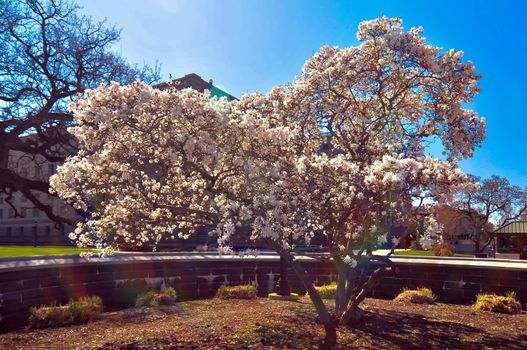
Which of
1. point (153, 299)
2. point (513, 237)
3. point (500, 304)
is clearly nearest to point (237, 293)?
point (153, 299)

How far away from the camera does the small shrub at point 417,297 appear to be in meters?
13.1

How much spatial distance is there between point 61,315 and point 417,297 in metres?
9.12

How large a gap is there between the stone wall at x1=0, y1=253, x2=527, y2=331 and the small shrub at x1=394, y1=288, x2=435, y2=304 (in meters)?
0.59

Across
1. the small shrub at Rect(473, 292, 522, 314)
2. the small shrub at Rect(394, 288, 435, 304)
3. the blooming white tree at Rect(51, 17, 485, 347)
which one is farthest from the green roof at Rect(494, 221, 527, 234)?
the blooming white tree at Rect(51, 17, 485, 347)

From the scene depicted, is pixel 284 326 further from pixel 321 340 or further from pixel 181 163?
pixel 181 163

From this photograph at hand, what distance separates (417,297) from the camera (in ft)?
42.9

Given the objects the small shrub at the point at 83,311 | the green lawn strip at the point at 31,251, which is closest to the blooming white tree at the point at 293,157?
the small shrub at the point at 83,311

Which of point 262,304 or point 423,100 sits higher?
point 423,100

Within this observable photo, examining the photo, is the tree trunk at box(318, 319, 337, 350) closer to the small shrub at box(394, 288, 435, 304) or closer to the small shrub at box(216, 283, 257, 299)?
the small shrub at box(216, 283, 257, 299)

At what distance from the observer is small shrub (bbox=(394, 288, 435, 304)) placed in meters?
13.1

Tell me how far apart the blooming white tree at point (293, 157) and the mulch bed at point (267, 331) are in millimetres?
820

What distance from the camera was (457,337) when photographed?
8.77 meters

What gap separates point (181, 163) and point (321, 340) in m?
3.97

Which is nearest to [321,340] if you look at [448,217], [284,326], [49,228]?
[284,326]
